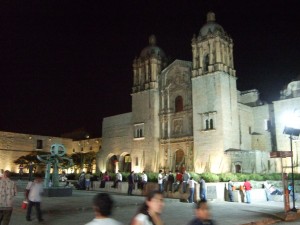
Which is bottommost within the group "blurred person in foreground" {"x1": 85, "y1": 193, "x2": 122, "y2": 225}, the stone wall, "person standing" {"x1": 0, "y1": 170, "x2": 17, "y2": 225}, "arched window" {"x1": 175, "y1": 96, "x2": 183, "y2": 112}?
"person standing" {"x1": 0, "y1": 170, "x2": 17, "y2": 225}

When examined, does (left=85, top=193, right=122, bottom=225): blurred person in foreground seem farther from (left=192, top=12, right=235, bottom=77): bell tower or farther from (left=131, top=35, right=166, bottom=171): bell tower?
(left=131, top=35, right=166, bottom=171): bell tower

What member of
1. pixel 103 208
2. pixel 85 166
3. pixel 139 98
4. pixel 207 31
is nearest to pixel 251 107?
pixel 207 31

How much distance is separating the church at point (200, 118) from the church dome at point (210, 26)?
110 mm

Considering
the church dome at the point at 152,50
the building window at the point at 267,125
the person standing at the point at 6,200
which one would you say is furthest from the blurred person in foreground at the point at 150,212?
the church dome at the point at 152,50

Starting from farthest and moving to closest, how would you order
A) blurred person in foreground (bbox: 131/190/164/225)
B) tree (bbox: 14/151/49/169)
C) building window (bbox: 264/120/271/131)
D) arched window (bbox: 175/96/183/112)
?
tree (bbox: 14/151/49/169) < arched window (bbox: 175/96/183/112) < building window (bbox: 264/120/271/131) < blurred person in foreground (bbox: 131/190/164/225)

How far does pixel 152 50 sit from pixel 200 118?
12414mm

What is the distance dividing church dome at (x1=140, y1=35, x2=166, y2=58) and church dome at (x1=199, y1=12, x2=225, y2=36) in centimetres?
710

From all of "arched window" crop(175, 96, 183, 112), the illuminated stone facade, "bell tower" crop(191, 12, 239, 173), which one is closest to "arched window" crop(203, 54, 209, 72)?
"bell tower" crop(191, 12, 239, 173)

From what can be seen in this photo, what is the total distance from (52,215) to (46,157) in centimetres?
856

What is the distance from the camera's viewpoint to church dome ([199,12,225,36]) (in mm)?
38344

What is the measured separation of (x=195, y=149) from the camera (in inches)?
1443

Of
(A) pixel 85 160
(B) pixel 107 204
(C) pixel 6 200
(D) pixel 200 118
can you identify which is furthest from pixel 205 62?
(B) pixel 107 204

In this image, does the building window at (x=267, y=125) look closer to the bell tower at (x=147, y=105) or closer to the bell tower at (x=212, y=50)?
the bell tower at (x=212, y=50)

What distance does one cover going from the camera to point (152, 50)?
44562 mm
